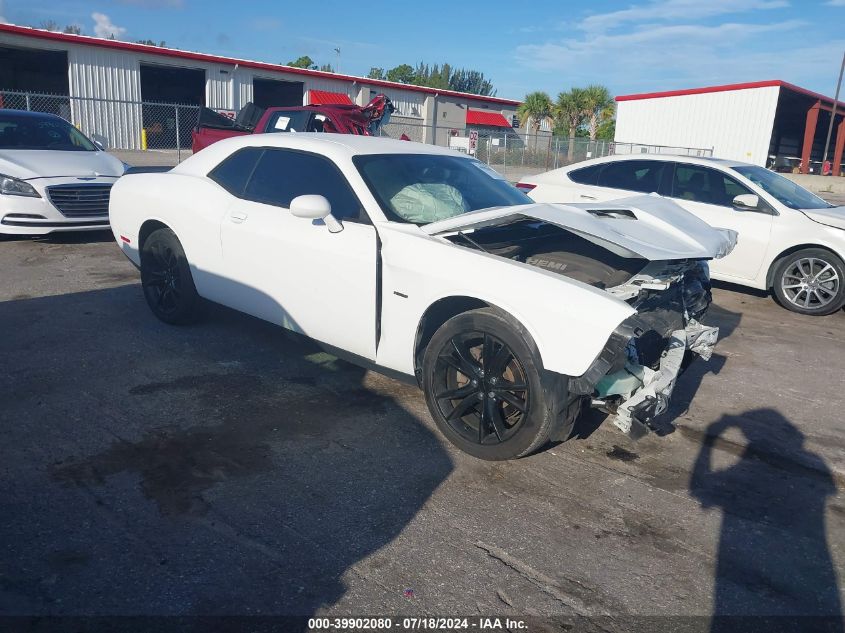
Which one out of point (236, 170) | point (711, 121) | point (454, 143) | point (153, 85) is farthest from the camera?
point (153, 85)

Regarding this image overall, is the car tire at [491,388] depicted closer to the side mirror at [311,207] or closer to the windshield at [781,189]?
the side mirror at [311,207]

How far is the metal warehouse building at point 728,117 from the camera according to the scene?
34312mm

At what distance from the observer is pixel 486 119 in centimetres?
4691

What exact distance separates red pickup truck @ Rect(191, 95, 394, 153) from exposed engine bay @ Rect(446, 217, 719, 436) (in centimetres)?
960

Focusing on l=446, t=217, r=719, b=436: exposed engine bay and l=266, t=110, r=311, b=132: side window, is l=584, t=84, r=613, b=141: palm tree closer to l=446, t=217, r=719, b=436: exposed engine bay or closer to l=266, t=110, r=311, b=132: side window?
l=266, t=110, r=311, b=132: side window

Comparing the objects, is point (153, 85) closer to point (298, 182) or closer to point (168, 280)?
point (168, 280)

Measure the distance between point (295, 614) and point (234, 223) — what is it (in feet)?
9.99

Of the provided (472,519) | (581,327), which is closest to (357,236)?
(581,327)

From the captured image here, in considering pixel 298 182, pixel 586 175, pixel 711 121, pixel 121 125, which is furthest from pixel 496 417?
pixel 711 121

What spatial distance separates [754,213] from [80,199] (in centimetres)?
803

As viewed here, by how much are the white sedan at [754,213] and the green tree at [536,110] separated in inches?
1522

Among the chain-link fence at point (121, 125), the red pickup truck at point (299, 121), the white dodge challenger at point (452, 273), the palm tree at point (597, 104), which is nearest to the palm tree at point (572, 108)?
the palm tree at point (597, 104)

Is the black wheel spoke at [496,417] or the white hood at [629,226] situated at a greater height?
the white hood at [629,226]

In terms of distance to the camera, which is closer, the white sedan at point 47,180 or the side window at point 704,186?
the side window at point 704,186
